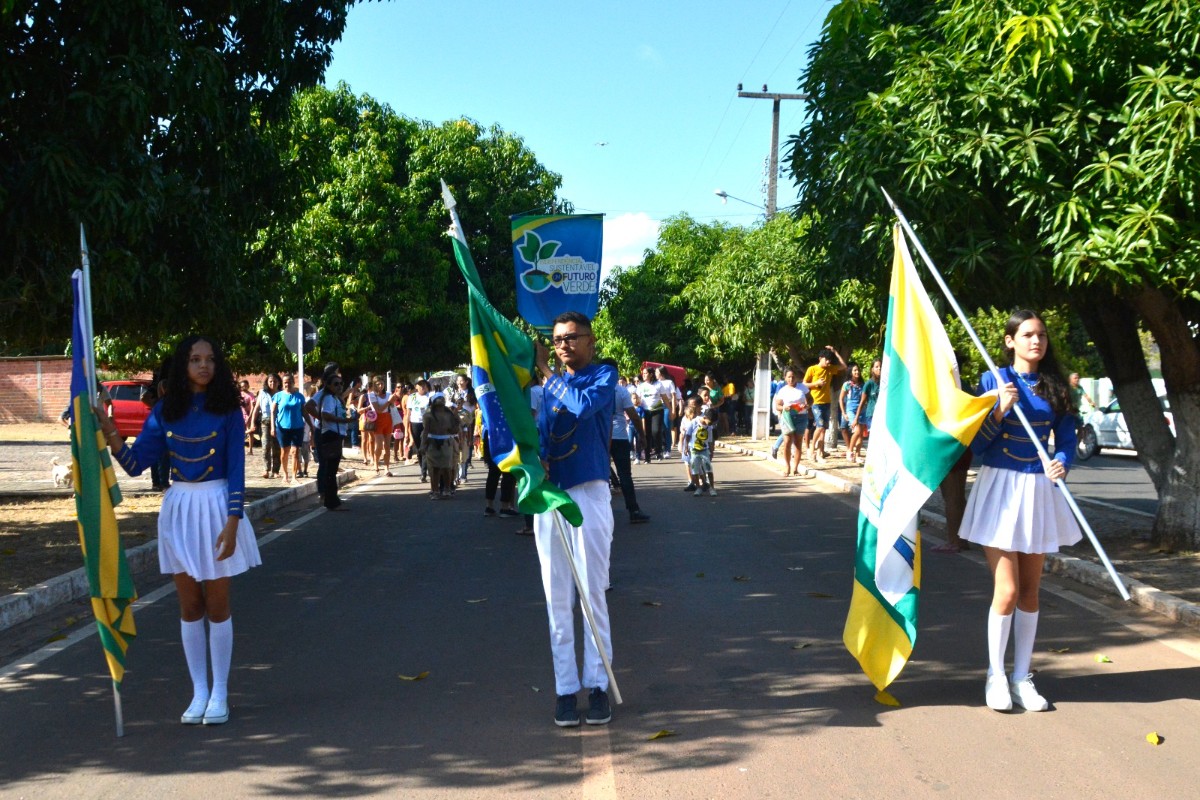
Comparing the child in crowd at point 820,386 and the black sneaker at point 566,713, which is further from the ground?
the child in crowd at point 820,386

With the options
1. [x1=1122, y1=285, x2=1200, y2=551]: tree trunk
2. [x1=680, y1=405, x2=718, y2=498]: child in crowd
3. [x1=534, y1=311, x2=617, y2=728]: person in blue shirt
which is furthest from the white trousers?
[x1=680, y1=405, x2=718, y2=498]: child in crowd

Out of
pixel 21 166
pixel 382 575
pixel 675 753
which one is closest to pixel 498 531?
pixel 382 575

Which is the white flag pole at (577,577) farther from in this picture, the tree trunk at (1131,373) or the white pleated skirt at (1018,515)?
the tree trunk at (1131,373)

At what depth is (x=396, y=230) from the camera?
34125mm

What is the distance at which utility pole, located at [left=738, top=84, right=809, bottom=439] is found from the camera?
31500 millimetres

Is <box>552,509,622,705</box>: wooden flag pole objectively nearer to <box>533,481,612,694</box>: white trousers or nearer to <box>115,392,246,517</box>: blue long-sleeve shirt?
<box>533,481,612,694</box>: white trousers

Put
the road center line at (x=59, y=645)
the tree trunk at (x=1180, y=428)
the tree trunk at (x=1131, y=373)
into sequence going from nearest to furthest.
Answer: the road center line at (x=59, y=645) → the tree trunk at (x=1180, y=428) → the tree trunk at (x=1131, y=373)

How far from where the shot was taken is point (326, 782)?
4738mm

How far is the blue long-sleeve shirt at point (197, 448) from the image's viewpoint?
18.6 feet

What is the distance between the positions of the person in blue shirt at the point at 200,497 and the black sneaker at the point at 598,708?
5.56 ft

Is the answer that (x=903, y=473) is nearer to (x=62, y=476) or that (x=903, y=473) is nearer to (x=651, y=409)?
(x=62, y=476)

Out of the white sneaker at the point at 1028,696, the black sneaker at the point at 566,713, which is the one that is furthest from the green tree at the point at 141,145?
the white sneaker at the point at 1028,696

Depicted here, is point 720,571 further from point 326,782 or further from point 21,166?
point 21,166

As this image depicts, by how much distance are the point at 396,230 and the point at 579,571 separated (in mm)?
29759
